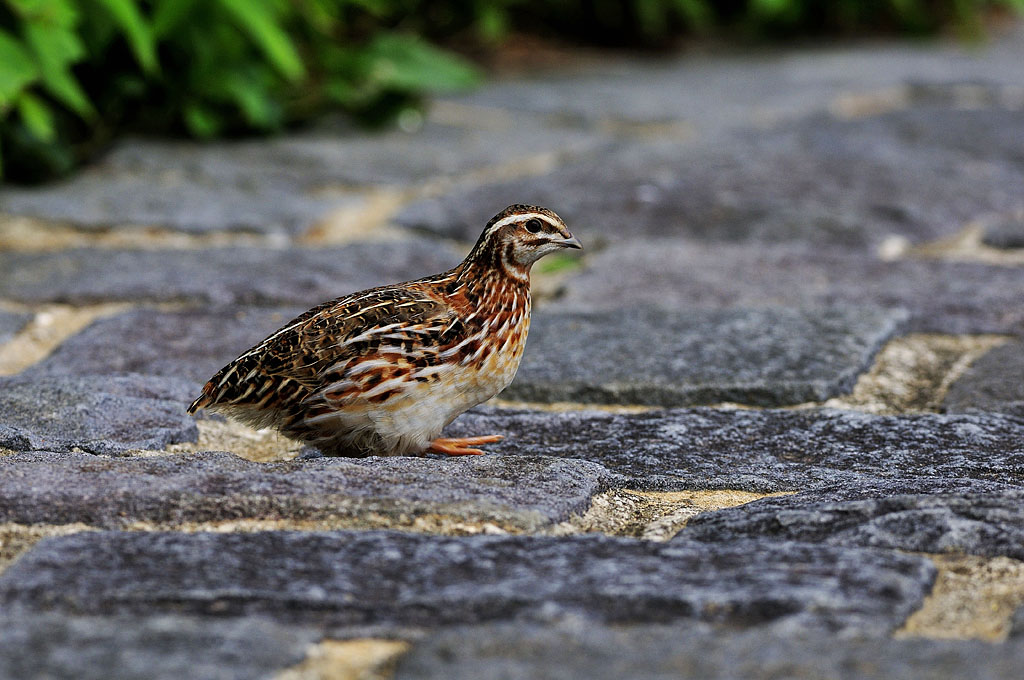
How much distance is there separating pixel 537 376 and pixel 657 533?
4.11ft

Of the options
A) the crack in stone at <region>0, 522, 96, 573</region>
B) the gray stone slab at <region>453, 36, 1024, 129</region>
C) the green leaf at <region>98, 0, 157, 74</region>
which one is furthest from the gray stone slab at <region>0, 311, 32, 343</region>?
the gray stone slab at <region>453, 36, 1024, 129</region>

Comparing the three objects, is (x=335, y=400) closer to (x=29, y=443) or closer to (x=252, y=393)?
(x=252, y=393)

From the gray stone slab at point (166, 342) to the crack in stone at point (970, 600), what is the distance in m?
2.30

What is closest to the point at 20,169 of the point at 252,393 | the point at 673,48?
the point at 252,393

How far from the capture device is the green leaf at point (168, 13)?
20.0 ft

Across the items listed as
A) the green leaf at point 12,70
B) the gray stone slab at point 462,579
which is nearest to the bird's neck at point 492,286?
the gray stone slab at point 462,579

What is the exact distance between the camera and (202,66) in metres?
6.55

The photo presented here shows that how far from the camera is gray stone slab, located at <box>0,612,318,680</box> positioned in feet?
6.22

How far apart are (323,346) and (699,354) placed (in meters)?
1.21

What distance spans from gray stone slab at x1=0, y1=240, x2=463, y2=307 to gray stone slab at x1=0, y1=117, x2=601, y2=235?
0.44 metres

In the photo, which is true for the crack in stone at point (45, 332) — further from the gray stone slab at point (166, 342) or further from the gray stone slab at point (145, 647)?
the gray stone slab at point (145, 647)

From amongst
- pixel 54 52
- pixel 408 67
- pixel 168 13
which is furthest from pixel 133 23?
pixel 408 67

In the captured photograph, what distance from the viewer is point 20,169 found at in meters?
5.94

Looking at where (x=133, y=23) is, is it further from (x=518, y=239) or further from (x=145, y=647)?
(x=145, y=647)
